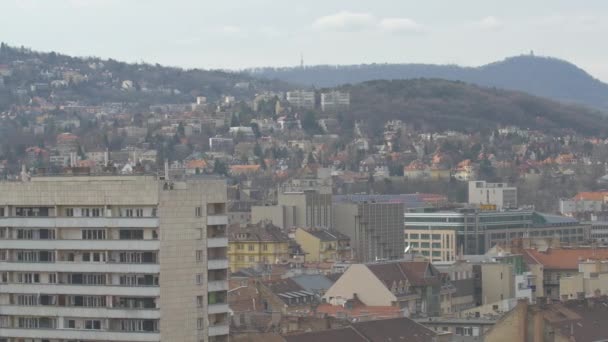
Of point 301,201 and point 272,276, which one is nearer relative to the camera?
point 272,276

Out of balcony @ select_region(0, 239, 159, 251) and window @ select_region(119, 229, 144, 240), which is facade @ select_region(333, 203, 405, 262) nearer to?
balcony @ select_region(0, 239, 159, 251)

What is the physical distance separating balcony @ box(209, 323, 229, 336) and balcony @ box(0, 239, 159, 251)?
3.17 meters

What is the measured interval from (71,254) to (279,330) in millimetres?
15505

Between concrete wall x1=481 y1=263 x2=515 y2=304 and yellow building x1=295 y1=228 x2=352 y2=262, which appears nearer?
concrete wall x1=481 y1=263 x2=515 y2=304

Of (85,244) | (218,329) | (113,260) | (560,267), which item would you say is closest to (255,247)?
(560,267)

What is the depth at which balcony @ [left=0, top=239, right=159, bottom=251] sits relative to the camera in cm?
6231

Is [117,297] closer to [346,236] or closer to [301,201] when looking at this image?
[346,236]

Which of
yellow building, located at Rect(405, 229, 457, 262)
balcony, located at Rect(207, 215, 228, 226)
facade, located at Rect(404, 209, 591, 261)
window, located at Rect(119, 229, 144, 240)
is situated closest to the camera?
window, located at Rect(119, 229, 144, 240)

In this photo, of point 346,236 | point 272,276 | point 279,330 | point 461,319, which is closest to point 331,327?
point 279,330

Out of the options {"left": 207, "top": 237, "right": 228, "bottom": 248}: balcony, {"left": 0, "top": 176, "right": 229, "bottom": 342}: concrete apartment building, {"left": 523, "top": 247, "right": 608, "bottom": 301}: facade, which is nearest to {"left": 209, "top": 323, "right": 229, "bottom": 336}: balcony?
{"left": 0, "top": 176, "right": 229, "bottom": 342}: concrete apartment building

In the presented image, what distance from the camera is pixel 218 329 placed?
63781mm

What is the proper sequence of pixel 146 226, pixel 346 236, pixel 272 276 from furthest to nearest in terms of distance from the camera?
pixel 346 236
pixel 272 276
pixel 146 226

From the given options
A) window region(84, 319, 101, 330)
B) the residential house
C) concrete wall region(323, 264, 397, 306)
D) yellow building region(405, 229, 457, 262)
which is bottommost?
yellow building region(405, 229, 457, 262)

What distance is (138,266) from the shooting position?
205ft
